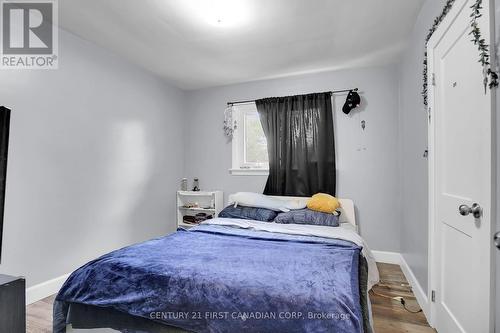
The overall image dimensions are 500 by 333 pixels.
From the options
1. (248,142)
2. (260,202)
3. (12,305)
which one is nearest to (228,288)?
(12,305)

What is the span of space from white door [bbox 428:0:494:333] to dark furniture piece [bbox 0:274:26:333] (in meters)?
2.33

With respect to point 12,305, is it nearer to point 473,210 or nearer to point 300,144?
point 473,210

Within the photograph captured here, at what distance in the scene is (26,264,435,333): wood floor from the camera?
6.25 feet

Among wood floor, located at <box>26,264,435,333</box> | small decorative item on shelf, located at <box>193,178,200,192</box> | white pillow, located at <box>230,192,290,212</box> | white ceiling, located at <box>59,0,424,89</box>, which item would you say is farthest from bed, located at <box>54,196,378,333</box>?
small decorative item on shelf, located at <box>193,178,200,192</box>

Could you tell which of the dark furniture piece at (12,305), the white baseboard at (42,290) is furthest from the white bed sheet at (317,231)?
the dark furniture piece at (12,305)

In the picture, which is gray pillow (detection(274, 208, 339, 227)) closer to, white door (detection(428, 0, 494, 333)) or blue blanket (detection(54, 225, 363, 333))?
blue blanket (detection(54, 225, 363, 333))

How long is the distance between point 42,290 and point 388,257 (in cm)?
367

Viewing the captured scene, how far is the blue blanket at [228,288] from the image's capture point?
1.28 m

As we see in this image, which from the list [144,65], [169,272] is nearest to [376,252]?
[169,272]

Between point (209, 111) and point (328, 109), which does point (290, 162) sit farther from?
point (209, 111)

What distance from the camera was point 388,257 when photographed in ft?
10.7

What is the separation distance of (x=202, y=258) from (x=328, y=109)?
2.53 metres

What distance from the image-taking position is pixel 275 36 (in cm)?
260

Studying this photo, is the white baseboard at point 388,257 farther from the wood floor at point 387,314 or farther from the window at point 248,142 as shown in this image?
the window at point 248,142
